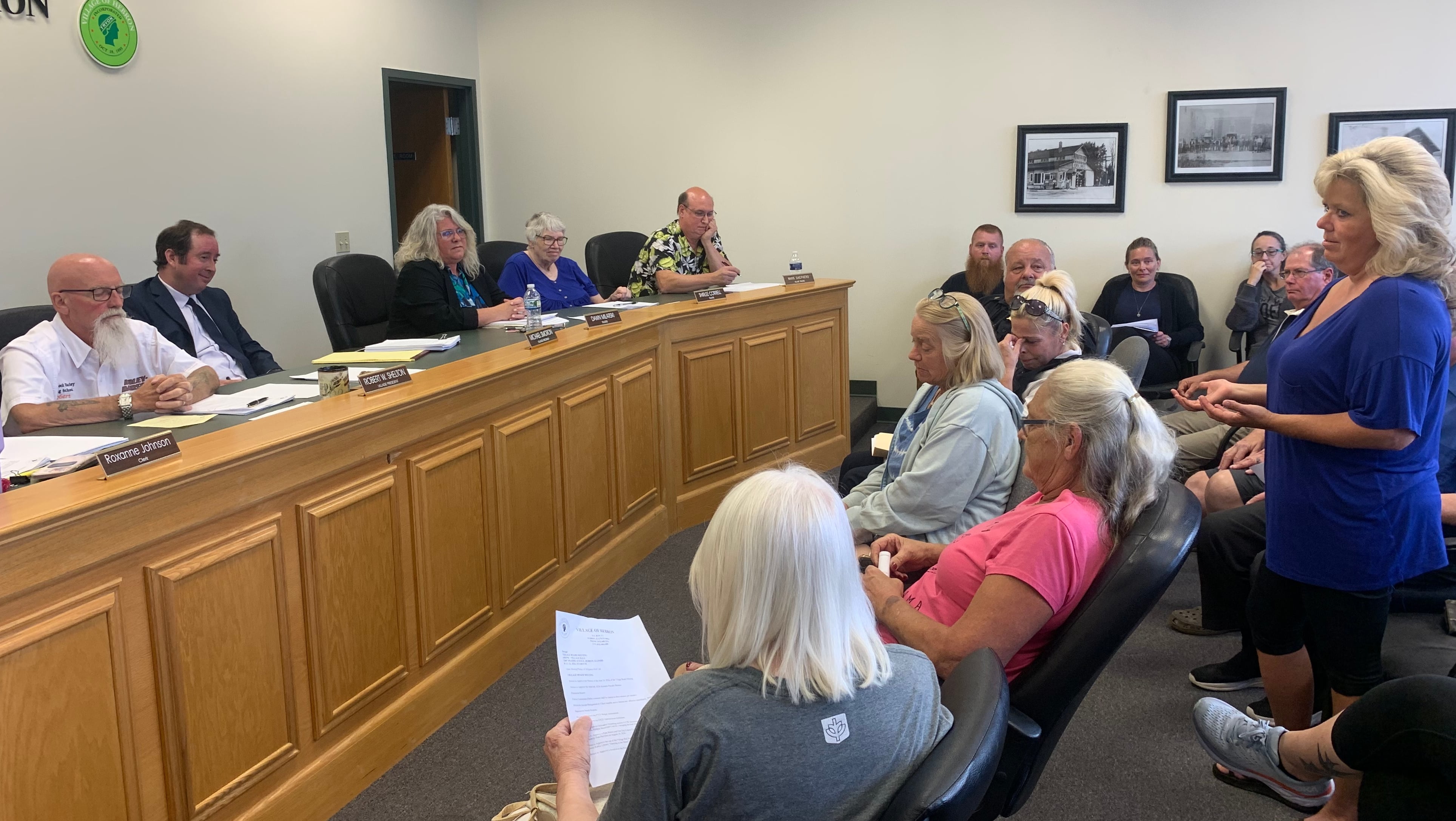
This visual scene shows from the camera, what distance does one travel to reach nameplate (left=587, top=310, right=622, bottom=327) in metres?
3.90

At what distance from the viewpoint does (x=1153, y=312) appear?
577cm

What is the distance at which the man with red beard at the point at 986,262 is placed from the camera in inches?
233

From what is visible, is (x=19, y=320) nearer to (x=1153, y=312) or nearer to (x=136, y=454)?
(x=136, y=454)

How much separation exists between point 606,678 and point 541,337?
211cm

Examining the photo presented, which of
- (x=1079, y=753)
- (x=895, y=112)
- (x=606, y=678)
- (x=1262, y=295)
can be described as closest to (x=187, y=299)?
(x=606, y=678)

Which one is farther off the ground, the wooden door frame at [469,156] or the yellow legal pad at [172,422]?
the wooden door frame at [469,156]

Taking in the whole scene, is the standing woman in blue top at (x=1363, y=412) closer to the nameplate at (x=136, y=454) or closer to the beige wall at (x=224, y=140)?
the nameplate at (x=136, y=454)

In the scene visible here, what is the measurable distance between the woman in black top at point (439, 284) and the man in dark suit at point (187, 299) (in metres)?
0.61

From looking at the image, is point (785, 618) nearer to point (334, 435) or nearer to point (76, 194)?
point (334, 435)

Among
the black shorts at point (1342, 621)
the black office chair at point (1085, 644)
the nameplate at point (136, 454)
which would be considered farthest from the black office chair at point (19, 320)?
the black shorts at point (1342, 621)

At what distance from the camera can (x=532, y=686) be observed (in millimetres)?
3152

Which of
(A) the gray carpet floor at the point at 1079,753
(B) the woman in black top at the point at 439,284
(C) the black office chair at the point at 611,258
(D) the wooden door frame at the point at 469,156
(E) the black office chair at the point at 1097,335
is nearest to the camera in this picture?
(A) the gray carpet floor at the point at 1079,753

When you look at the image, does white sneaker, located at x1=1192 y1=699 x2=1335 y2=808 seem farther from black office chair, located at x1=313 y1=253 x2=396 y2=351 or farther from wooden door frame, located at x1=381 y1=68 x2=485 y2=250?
wooden door frame, located at x1=381 y1=68 x2=485 y2=250

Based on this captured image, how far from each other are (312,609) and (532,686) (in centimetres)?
92
